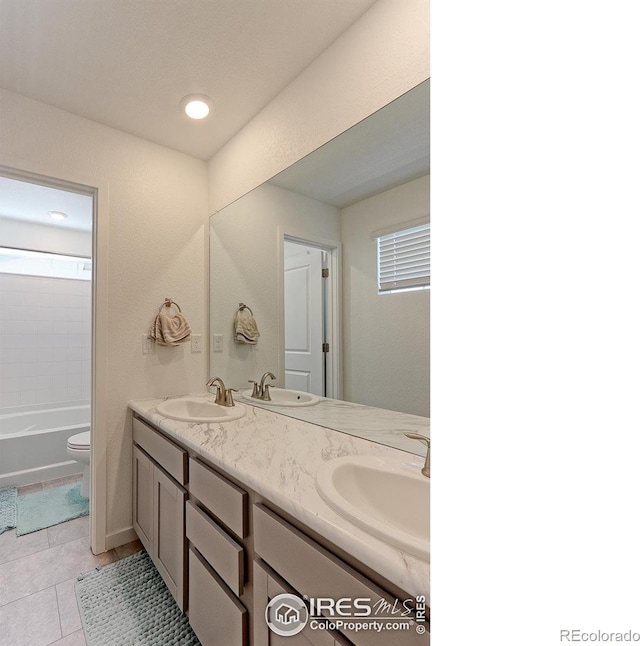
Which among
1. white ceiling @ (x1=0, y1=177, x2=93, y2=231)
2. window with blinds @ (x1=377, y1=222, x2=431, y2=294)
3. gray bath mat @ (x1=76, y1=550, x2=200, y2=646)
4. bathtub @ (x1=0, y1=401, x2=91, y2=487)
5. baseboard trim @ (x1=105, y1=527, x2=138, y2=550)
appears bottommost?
gray bath mat @ (x1=76, y1=550, x2=200, y2=646)

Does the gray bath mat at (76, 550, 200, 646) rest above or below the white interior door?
below

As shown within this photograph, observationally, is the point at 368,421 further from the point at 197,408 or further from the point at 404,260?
the point at 197,408

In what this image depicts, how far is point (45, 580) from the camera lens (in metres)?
1.72

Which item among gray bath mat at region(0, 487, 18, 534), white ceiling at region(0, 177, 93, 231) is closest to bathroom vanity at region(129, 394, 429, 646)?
gray bath mat at region(0, 487, 18, 534)

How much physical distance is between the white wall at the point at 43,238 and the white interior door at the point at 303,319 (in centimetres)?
312

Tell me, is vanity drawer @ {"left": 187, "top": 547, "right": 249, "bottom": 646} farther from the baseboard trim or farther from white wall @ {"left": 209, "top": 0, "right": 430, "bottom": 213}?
white wall @ {"left": 209, "top": 0, "right": 430, "bottom": 213}

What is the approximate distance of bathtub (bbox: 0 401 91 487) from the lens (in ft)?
9.10

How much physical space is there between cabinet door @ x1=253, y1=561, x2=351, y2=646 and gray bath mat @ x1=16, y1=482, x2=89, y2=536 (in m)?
1.96

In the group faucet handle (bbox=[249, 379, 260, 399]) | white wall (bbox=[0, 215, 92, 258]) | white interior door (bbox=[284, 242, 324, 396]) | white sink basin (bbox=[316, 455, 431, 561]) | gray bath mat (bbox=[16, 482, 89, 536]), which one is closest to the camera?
white sink basin (bbox=[316, 455, 431, 561])

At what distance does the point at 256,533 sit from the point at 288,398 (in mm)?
→ 824

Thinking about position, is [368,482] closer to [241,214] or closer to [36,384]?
[241,214]
